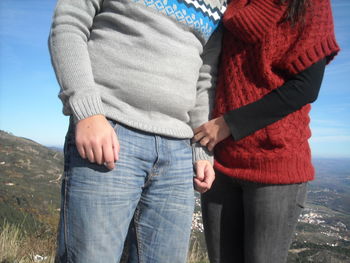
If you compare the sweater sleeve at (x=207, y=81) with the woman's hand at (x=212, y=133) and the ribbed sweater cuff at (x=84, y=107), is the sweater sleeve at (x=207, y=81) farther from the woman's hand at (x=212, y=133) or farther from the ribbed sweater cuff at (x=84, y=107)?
the ribbed sweater cuff at (x=84, y=107)

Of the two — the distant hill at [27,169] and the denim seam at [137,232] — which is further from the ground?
the distant hill at [27,169]

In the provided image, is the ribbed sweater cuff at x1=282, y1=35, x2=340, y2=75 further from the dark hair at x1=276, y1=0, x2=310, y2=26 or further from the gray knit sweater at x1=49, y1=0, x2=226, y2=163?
the gray knit sweater at x1=49, y1=0, x2=226, y2=163

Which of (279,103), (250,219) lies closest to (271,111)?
(279,103)

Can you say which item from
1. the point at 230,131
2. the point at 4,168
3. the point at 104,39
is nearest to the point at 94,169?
the point at 104,39

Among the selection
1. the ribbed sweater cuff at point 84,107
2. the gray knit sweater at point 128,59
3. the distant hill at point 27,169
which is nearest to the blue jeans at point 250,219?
the gray knit sweater at point 128,59

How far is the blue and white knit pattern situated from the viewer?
1250mm

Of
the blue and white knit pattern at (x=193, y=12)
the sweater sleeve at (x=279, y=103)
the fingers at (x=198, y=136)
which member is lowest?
the fingers at (x=198, y=136)

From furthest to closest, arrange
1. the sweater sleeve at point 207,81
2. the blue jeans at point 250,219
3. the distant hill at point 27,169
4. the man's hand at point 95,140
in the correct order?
the distant hill at point 27,169, the sweater sleeve at point 207,81, the blue jeans at point 250,219, the man's hand at point 95,140

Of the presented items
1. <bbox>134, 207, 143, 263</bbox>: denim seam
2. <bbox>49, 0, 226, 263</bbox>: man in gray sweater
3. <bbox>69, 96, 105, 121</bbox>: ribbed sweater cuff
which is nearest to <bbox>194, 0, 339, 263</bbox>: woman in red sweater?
<bbox>49, 0, 226, 263</bbox>: man in gray sweater

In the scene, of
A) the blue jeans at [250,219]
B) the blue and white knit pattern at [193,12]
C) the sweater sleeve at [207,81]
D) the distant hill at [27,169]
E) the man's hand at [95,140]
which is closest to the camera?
the man's hand at [95,140]

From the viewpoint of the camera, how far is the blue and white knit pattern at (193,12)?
1250 millimetres

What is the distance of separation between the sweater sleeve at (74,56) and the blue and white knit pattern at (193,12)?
23cm

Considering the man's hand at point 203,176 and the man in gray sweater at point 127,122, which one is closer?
the man in gray sweater at point 127,122

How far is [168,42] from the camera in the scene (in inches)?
49.4
